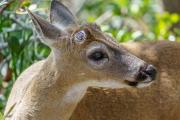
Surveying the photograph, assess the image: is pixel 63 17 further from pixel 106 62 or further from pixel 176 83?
pixel 176 83

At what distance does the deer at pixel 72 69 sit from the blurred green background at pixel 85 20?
46 centimetres

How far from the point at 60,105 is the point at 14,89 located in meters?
0.99

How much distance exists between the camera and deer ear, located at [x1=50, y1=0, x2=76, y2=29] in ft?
16.2

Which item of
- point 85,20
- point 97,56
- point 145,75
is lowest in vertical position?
point 85,20

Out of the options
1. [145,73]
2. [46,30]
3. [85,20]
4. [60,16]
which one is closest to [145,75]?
[145,73]

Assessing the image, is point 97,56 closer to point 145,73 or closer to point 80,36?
point 80,36

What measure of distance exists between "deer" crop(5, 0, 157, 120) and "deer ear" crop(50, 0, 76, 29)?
14 millimetres

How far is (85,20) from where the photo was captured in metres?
7.94

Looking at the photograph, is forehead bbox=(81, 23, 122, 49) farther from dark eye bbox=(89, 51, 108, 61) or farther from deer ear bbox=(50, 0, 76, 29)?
deer ear bbox=(50, 0, 76, 29)

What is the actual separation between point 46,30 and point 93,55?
0.36m

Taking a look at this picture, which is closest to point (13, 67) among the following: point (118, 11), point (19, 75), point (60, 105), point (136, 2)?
point (19, 75)

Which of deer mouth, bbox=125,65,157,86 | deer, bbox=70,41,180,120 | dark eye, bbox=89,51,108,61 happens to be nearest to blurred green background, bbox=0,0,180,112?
dark eye, bbox=89,51,108,61

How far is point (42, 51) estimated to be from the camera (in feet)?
20.9

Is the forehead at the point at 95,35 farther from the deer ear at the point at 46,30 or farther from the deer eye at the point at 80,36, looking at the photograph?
the deer ear at the point at 46,30
